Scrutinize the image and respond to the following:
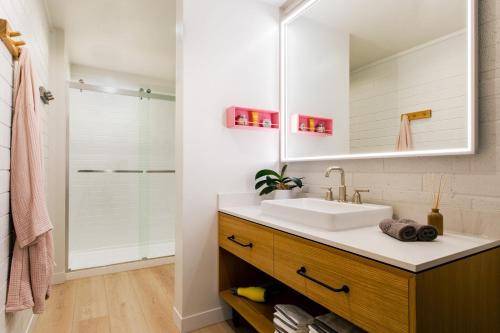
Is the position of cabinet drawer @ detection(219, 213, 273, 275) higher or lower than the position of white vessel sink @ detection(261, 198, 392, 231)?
lower

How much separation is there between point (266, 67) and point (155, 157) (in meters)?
2.03

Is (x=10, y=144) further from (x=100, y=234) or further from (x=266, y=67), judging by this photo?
(x=100, y=234)

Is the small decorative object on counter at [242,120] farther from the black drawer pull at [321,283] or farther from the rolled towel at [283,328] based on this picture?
the rolled towel at [283,328]

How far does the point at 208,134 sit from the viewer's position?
1923mm

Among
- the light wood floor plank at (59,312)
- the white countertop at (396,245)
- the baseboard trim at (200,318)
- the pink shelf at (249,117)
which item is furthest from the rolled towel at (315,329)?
the light wood floor plank at (59,312)

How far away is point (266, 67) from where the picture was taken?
7.12ft

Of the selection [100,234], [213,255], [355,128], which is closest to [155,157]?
[100,234]

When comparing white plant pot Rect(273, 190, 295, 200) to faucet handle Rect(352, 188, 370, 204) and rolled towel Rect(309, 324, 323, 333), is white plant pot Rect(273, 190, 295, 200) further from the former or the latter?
rolled towel Rect(309, 324, 323, 333)

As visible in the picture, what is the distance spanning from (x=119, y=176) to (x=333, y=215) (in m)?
2.93

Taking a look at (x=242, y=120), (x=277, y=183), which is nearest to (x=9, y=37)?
(x=242, y=120)

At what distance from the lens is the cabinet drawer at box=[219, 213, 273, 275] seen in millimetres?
1439

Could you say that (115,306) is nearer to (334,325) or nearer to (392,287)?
(334,325)

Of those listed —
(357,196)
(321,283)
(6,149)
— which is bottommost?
(321,283)

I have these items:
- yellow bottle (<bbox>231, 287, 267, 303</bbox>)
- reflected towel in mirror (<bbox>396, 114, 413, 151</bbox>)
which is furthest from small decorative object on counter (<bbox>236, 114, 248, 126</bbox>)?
yellow bottle (<bbox>231, 287, 267, 303</bbox>)
